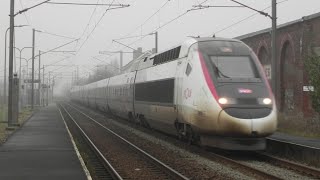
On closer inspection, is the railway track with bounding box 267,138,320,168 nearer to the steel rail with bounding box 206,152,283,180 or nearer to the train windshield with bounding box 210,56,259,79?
the steel rail with bounding box 206,152,283,180

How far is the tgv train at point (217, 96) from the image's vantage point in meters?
14.0

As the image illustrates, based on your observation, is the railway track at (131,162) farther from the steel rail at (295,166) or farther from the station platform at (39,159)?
the steel rail at (295,166)

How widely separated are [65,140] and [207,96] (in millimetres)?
7297

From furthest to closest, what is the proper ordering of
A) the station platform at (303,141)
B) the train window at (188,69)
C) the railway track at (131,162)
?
the station platform at (303,141)
the train window at (188,69)
the railway track at (131,162)

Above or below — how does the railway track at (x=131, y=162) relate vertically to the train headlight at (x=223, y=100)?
below

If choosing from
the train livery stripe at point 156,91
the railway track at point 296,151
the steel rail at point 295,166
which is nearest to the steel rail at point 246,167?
the steel rail at point 295,166

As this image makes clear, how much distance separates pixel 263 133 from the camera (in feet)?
45.8

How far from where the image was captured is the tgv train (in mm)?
14016

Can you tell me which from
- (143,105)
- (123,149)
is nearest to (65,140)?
(123,149)

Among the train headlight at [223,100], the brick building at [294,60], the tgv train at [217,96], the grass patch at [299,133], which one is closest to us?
the tgv train at [217,96]

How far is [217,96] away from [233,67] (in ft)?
4.80

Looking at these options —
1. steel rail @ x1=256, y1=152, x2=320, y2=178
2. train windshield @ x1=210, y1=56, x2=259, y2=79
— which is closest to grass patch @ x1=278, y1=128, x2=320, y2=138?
steel rail @ x1=256, y1=152, x2=320, y2=178

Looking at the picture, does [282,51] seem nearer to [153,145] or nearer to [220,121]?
[153,145]

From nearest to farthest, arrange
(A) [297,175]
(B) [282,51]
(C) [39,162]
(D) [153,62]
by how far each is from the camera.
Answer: (A) [297,175] < (C) [39,162] < (D) [153,62] < (B) [282,51]
